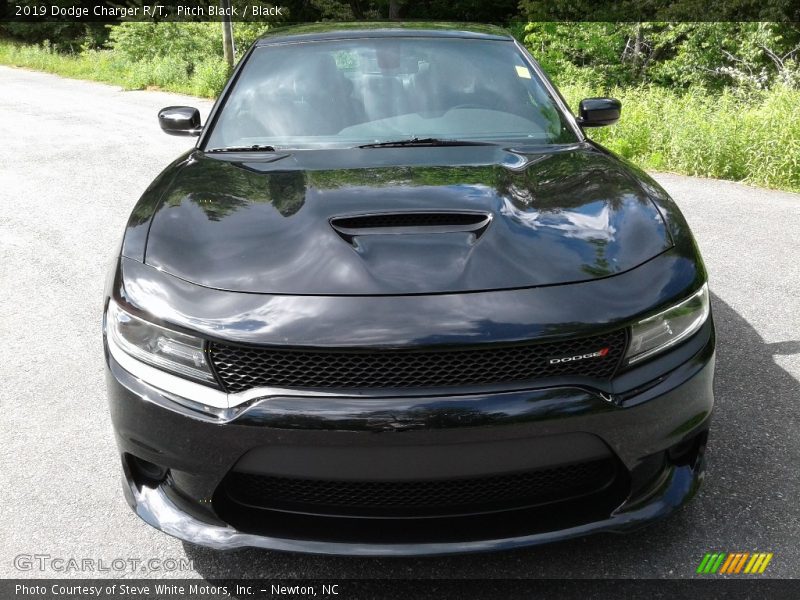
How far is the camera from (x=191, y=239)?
2166mm

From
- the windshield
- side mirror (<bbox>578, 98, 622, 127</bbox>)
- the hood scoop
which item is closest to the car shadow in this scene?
the hood scoop

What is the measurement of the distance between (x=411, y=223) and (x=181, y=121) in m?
1.91

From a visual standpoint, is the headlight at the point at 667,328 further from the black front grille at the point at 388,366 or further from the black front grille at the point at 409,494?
the black front grille at the point at 409,494

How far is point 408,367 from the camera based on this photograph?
1.83 meters

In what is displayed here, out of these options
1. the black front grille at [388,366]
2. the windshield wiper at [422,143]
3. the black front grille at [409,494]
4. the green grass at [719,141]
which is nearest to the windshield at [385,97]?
the windshield wiper at [422,143]

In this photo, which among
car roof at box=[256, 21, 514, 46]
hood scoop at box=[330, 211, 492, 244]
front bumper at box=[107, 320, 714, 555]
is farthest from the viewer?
car roof at box=[256, 21, 514, 46]


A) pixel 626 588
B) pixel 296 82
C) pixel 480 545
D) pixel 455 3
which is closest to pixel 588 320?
pixel 480 545

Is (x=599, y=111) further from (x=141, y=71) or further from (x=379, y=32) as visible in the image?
(x=141, y=71)

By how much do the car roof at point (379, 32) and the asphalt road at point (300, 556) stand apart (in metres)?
1.85

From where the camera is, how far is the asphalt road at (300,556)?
229 cm

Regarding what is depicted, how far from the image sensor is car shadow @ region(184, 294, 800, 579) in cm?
223

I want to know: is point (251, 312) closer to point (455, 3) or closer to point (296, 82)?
point (296, 82)

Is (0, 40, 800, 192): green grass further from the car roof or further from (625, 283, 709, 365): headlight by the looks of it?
(625, 283, 709, 365): headlight

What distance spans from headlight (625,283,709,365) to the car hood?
16 centimetres
